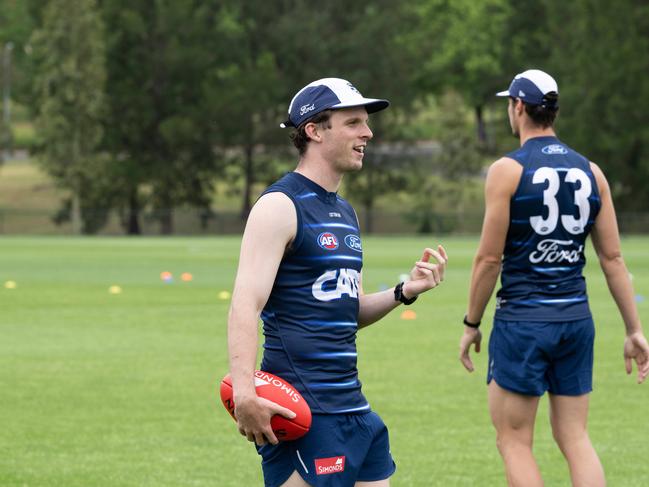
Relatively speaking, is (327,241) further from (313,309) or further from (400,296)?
(400,296)

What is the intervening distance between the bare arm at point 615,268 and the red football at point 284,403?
2408 mm

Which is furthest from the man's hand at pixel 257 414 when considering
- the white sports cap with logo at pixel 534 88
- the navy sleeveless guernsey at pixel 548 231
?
the white sports cap with logo at pixel 534 88

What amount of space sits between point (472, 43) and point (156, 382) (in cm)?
8034

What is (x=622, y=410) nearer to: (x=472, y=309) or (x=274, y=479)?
(x=472, y=309)

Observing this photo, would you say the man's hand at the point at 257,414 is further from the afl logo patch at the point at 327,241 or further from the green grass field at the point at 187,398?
the green grass field at the point at 187,398

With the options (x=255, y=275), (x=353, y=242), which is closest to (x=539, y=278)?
(x=353, y=242)

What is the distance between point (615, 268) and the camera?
23.4ft

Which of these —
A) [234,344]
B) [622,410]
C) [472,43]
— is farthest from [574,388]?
[472,43]

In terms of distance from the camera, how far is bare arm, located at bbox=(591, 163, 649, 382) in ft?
23.0

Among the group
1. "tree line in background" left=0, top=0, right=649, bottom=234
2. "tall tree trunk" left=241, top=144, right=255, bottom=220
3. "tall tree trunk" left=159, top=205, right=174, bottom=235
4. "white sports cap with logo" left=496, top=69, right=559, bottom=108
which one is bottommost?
"tall tree trunk" left=159, top=205, right=174, bottom=235

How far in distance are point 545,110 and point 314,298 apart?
Result: 211 cm

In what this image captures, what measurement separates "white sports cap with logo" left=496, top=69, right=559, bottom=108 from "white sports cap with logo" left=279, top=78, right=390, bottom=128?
1590mm

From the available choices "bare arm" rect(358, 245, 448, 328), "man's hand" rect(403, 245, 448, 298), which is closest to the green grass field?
"bare arm" rect(358, 245, 448, 328)

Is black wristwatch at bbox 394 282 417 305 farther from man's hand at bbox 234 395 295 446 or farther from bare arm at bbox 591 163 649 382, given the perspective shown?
bare arm at bbox 591 163 649 382
